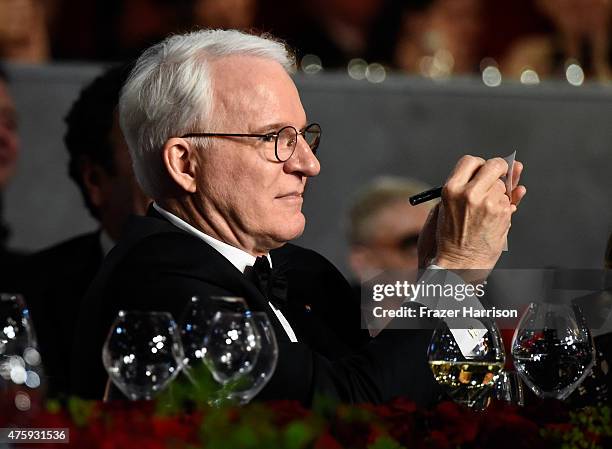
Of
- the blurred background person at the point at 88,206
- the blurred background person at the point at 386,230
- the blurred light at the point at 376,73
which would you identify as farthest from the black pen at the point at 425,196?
the blurred light at the point at 376,73

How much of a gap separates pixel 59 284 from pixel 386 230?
4.18ft

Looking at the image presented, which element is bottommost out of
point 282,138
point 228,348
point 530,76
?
point 228,348

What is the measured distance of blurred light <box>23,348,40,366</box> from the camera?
6.29 ft

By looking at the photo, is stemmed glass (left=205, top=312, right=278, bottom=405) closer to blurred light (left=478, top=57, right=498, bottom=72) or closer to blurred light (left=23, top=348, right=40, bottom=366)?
blurred light (left=23, top=348, right=40, bottom=366)

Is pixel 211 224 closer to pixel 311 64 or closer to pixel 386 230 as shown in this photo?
pixel 386 230

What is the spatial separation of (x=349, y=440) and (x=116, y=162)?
2459mm

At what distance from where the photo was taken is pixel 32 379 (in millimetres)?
1770

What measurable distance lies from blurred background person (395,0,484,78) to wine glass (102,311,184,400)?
393 centimetres

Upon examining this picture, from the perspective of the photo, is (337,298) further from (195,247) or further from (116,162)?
(116,162)

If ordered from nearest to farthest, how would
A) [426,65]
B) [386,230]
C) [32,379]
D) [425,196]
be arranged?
[32,379] → [425,196] → [386,230] → [426,65]

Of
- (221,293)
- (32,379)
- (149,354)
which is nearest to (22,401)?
A: (32,379)

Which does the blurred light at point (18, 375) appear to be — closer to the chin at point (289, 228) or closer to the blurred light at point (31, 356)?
the blurred light at point (31, 356)

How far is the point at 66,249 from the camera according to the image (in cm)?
400

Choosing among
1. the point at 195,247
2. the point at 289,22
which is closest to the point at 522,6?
the point at 289,22
